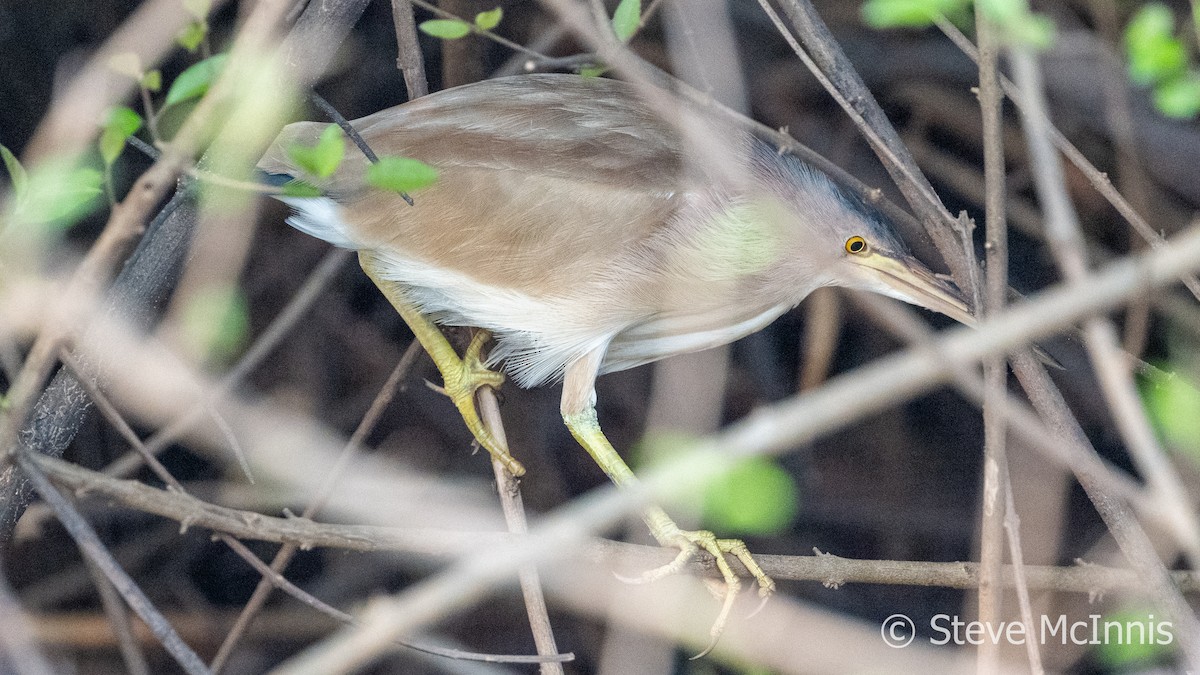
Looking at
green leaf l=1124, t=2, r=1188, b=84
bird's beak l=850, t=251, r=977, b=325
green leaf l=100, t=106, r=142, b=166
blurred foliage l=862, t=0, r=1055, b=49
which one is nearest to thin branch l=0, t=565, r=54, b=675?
green leaf l=100, t=106, r=142, b=166

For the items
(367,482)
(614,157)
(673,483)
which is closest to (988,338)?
(673,483)

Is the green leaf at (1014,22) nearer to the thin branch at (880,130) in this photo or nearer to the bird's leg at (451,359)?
the thin branch at (880,130)

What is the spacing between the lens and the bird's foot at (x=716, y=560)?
1.37 meters

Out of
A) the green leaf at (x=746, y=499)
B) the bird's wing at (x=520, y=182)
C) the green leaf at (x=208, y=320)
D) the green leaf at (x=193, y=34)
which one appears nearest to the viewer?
the green leaf at (x=193, y=34)

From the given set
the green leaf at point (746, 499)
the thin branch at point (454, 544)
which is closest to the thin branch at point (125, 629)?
the thin branch at point (454, 544)

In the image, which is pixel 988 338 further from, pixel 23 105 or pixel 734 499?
pixel 23 105

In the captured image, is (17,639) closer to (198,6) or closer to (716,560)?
(198,6)

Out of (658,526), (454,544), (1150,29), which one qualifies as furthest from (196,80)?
(658,526)

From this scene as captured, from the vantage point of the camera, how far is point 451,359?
5.34 ft

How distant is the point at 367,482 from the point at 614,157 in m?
0.70

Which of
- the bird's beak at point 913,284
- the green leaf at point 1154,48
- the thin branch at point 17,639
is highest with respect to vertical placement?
the green leaf at point 1154,48

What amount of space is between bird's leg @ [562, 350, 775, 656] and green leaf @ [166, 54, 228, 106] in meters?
0.75

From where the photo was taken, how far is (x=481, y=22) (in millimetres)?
1226

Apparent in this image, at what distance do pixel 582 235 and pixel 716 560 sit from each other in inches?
18.2
